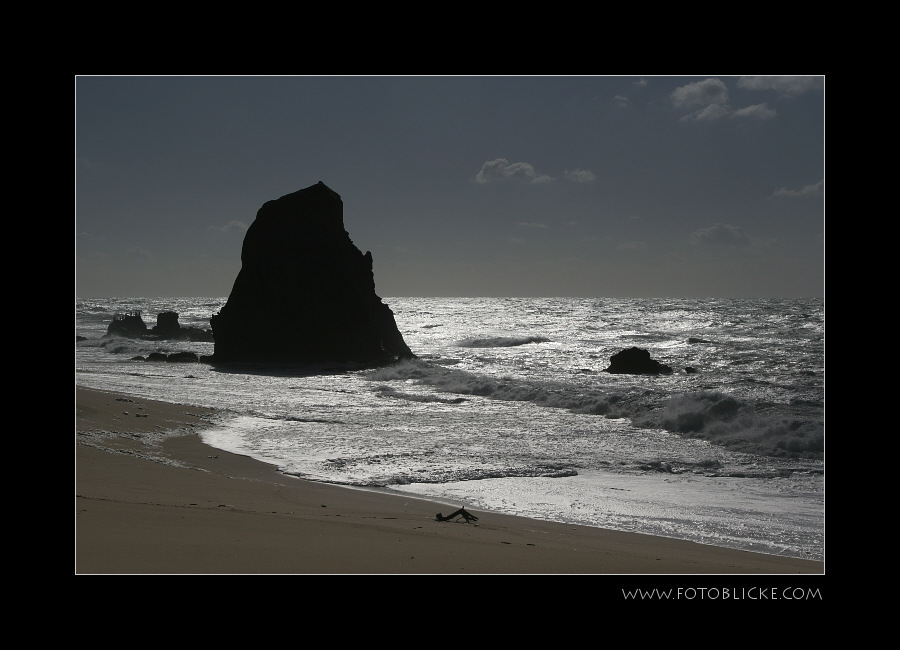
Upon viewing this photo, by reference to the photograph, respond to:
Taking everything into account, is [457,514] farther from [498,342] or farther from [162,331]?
[162,331]

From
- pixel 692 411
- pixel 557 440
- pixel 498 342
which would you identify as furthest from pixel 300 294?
pixel 692 411

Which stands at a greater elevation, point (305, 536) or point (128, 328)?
point (128, 328)

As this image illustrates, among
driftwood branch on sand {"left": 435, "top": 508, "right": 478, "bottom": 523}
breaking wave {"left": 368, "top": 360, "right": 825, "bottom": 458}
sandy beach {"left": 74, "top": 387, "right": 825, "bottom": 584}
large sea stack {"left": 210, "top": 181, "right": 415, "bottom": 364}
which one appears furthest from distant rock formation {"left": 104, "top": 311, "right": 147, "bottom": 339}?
driftwood branch on sand {"left": 435, "top": 508, "right": 478, "bottom": 523}

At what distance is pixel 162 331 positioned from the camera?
2052 inches

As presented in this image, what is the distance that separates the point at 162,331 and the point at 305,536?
53.4 m

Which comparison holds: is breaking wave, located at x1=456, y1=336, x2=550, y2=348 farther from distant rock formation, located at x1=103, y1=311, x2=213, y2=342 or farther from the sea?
the sea

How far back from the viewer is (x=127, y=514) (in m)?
4.90

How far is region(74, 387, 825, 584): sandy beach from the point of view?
3.85 meters

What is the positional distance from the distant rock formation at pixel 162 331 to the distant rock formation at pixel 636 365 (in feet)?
120

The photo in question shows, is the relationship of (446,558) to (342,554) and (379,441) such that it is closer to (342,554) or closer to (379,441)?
(342,554)

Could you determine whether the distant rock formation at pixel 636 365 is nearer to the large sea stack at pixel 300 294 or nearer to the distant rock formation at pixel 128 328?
the large sea stack at pixel 300 294

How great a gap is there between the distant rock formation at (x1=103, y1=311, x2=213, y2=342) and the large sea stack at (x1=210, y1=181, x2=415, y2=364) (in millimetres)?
18808

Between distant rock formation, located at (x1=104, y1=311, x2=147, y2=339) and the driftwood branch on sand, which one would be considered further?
distant rock formation, located at (x1=104, y1=311, x2=147, y2=339)
